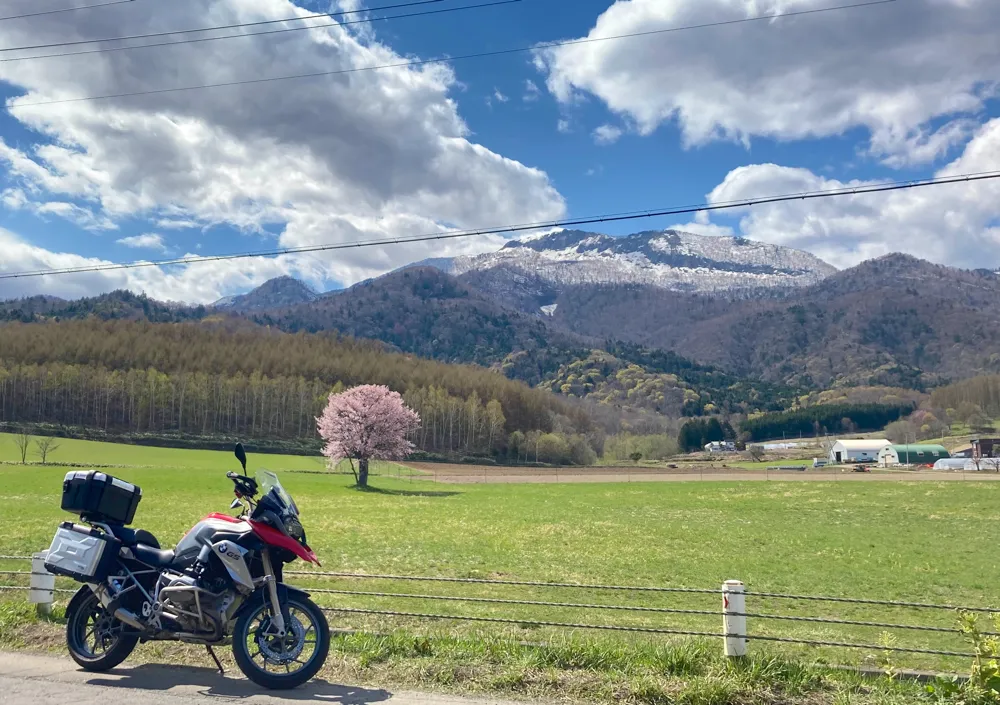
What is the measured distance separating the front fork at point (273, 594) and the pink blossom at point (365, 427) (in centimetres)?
5397

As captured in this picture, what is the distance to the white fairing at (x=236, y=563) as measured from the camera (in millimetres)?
7594

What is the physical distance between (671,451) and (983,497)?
115 meters

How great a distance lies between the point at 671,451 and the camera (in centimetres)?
16062

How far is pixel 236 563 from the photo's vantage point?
7.62 metres

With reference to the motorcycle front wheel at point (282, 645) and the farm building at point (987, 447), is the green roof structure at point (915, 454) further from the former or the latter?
the motorcycle front wheel at point (282, 645)

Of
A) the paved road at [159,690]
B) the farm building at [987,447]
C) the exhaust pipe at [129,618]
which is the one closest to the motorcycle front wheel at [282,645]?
the paved road at [159,690]

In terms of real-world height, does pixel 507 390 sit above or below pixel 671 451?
above

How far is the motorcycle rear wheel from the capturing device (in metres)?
8.12

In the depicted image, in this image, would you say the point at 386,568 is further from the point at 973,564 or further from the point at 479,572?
the point at 973,564

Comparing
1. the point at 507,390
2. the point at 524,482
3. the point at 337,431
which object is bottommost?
the point at 524,482

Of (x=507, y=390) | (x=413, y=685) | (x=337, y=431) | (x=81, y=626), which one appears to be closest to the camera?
(x=413, y=685)

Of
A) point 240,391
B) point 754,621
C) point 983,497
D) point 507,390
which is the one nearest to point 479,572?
point 754,621

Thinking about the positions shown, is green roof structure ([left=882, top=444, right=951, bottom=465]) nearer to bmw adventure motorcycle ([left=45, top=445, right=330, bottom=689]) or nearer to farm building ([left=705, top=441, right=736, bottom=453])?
farm building ([left=705, top=441, right=736, bottom=453])

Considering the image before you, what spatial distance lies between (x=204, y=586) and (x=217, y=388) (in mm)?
150444
